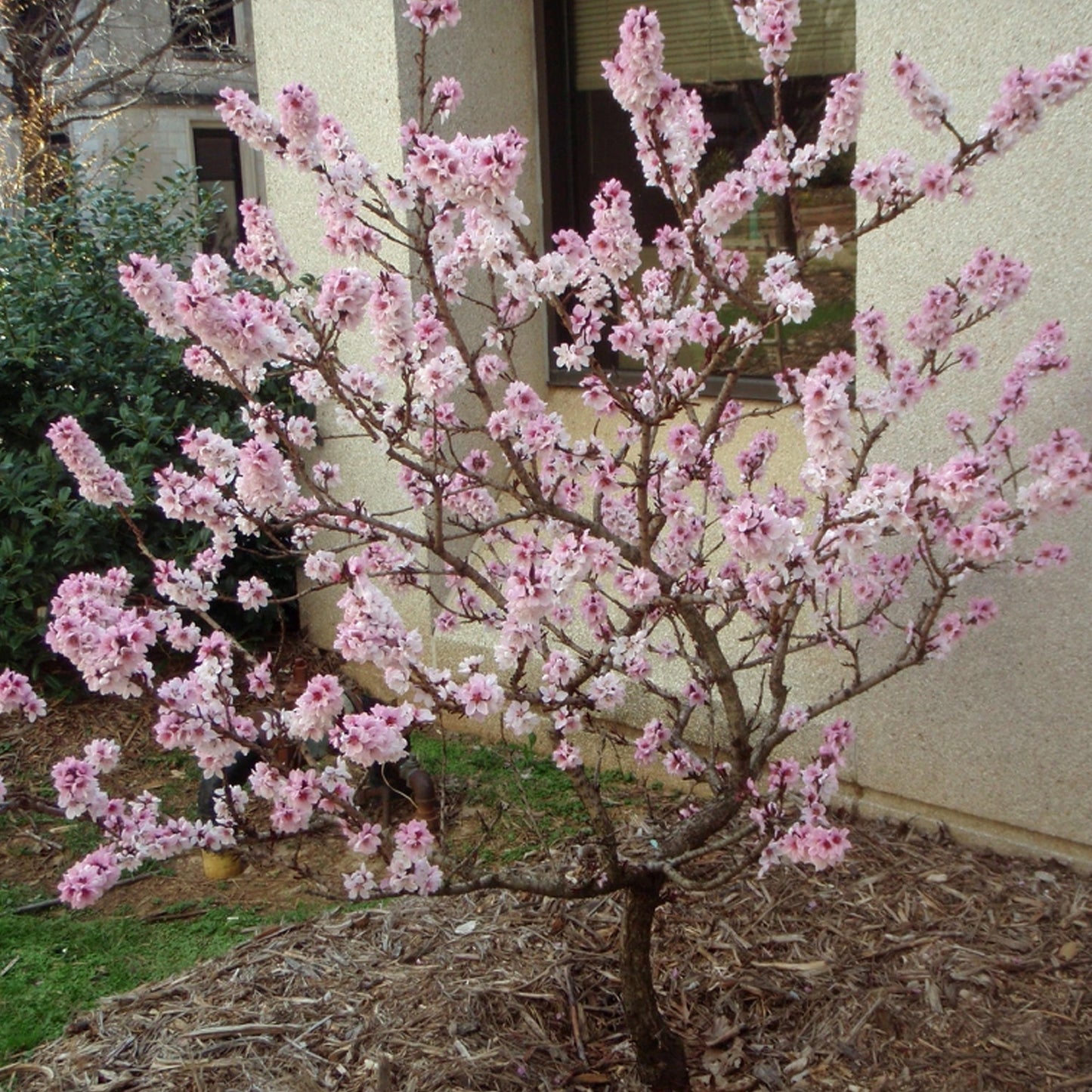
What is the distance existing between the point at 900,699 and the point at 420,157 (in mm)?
2153

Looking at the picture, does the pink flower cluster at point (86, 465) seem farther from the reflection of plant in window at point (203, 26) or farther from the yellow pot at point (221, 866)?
the reflection of plant in window at point (203, 26)

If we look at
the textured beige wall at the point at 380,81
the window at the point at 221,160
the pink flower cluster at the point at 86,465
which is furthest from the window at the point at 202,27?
the pink flower cluster at the point at 86,465

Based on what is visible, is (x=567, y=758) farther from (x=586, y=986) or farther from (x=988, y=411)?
(x=988, y=411)

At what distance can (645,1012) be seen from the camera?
102 inches

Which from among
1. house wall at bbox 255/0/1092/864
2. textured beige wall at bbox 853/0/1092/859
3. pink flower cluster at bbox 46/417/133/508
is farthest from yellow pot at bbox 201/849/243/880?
textured beige wall at bbox 853/0/1092/859

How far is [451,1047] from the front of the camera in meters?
2.71

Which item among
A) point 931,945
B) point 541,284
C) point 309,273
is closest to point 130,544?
point 309,273

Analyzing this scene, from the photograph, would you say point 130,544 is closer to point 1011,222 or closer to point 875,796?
point 875,796

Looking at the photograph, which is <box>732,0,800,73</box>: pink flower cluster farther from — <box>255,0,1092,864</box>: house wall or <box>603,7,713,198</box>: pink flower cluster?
<box>255,0,1092,864</box>: house wall

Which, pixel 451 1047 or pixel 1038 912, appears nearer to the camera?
pixel 451 1047

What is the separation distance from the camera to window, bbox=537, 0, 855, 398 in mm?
4336

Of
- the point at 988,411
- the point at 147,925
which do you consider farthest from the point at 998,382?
the point at 147,925

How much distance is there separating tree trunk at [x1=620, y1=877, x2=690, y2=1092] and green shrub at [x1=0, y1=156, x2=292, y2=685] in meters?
3.06

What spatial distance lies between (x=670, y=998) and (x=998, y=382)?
5.87 ft
